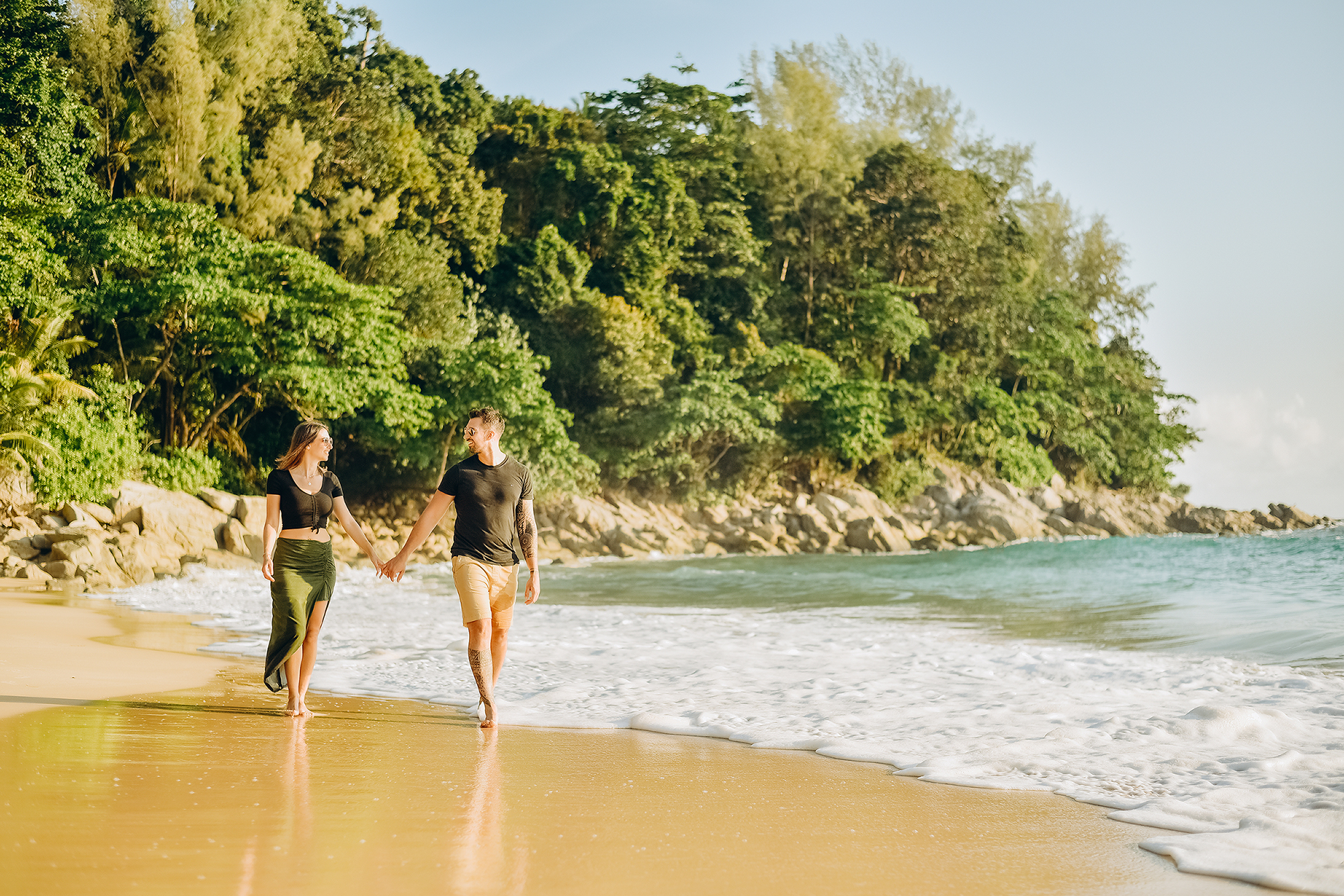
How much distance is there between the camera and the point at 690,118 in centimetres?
3653

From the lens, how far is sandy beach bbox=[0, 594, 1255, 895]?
2.81 metres

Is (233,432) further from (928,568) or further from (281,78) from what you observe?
(928,568)

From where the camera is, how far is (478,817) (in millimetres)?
3389

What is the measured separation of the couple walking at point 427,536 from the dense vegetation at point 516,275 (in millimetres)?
13109

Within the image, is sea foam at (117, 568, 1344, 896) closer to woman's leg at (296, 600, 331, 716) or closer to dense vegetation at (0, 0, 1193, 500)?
woman's leg at (296, 600, 331, 716)

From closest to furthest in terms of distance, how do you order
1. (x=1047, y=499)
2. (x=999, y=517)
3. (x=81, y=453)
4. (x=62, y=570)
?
1. (x=62, y=570)
2. (x=81, y=453)
3. (x=999, y=517)
4. (x=1047, y=499)

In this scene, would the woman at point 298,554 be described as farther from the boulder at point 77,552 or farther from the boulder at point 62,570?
the boulder at point 77,552

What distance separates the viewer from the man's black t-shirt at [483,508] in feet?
16.8

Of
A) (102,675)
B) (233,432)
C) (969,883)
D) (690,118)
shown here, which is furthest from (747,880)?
(690,118)

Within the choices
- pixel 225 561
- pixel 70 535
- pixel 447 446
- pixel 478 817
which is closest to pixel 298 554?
pixel 478 817

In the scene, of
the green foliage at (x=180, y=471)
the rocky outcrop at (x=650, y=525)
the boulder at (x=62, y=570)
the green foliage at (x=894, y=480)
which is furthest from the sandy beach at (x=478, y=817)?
the green foliage at (x=894, y=480)

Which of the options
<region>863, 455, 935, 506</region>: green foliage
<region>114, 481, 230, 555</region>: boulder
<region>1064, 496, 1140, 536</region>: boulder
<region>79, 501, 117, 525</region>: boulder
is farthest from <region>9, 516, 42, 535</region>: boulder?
<region>1064, 496, 1140, 536</region>: boulder

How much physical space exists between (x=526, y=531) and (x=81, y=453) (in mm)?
14403

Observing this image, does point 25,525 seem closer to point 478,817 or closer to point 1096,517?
point 478,817
